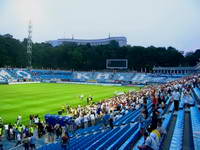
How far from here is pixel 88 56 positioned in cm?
10444

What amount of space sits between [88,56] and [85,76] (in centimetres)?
1931

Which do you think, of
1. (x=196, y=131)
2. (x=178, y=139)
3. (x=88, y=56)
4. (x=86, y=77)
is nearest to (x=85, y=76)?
(x=86, y=77)

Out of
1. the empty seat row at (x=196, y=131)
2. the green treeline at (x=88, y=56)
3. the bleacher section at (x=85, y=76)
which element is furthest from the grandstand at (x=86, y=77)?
the empty seat row at (x=196, y=131)

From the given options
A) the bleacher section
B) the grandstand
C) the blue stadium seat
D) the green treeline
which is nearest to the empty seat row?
the blue stadium seat

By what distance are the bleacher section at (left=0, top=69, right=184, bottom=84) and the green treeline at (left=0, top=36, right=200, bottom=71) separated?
1360 centimetres

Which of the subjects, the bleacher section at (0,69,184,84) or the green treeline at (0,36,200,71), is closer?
the bleacher section at (0,69,184,84)

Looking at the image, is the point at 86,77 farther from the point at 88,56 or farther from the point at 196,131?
the point at 196,131

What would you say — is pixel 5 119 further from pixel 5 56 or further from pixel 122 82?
pixel 5 56

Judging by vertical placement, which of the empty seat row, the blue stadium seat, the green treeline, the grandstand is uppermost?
the green treeline

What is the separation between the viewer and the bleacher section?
72.5 metres

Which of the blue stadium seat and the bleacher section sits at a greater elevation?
the bleacher section

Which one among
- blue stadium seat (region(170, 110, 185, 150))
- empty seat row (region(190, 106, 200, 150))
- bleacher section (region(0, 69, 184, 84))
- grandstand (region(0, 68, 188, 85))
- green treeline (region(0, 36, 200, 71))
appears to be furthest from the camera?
green treeline (region(0, 36, 200, 71))

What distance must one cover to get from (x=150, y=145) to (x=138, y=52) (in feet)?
309

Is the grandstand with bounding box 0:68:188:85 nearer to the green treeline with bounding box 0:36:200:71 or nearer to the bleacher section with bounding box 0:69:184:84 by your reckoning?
the bleacher section with bounding box 0:69:184:84
